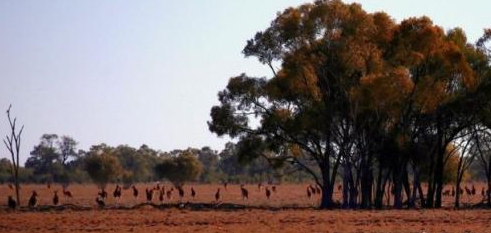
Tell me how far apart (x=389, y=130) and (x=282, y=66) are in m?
7.27

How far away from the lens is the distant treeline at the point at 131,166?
440 feet

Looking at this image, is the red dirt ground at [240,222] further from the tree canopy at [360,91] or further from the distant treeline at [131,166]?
the distant treeline at [131,166]

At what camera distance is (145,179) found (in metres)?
146

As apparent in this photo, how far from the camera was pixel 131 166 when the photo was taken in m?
157

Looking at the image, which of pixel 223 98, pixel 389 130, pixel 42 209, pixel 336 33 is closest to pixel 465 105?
pixel 389 130

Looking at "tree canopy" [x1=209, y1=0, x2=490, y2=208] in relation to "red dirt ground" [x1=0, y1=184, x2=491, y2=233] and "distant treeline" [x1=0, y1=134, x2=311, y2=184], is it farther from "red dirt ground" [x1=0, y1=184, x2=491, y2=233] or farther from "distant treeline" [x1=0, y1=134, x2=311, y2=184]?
"distant treeline" [x1=0, y1=134, x2=311, y2=184]

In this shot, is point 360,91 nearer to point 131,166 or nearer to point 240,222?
point 240,222

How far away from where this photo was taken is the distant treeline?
134 m

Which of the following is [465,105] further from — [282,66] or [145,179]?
[145,179]

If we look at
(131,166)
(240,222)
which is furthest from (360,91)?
(131,166)

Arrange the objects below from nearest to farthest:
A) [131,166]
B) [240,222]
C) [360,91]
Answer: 1. [240,222]
2. [360,91]
3. [131,166]

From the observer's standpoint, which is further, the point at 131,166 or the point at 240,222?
the point at 131,166

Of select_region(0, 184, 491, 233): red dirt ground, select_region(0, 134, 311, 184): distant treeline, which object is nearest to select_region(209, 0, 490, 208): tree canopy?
select_region(0, 184, 491, 233): red dirt ground

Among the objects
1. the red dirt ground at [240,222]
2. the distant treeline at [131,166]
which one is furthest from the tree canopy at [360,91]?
the distant treeline at [131,166]
